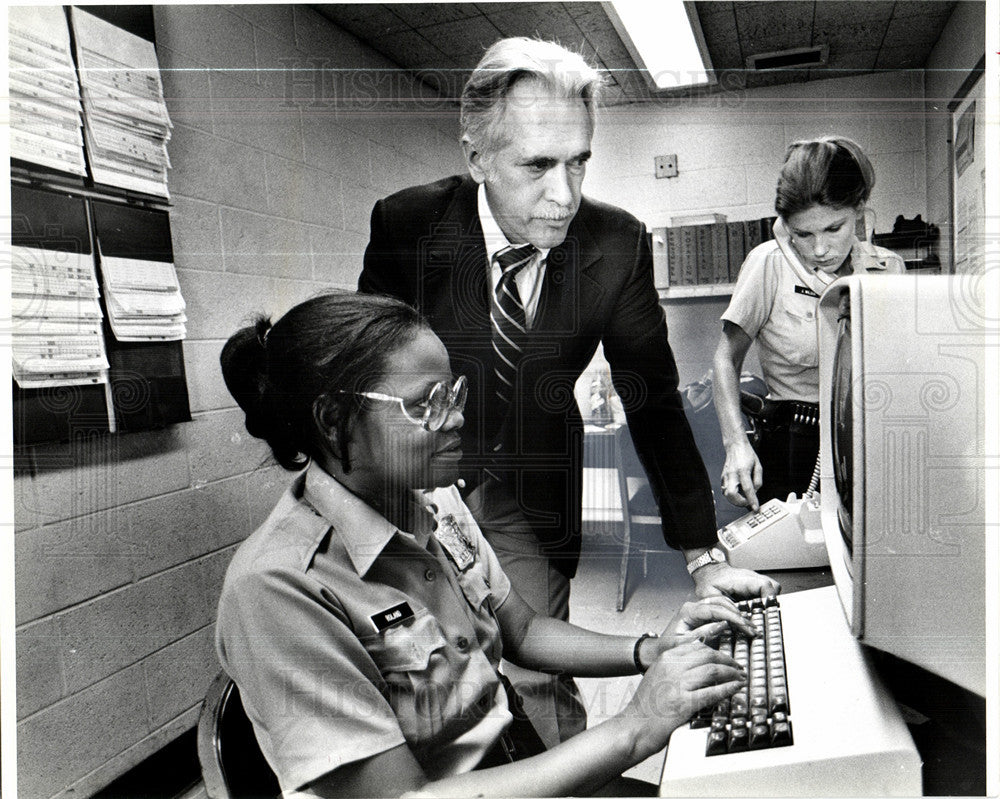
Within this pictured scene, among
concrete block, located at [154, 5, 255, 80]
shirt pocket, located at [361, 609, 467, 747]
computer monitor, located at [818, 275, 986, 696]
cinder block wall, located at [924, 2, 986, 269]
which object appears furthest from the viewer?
concrete block, located at [154, 5, 255, 80]

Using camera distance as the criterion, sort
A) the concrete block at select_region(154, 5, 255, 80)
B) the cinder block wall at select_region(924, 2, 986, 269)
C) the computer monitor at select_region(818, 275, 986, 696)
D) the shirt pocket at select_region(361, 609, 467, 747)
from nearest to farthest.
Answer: the computer monitor at select_region(818, 275, 986, 696), the shirt pocket at select_region(361, 609, 467, 747), the cinder block wall at select_region(924, 2, 986, 269), the concrete block at select_region(154, 5, 255, 80)

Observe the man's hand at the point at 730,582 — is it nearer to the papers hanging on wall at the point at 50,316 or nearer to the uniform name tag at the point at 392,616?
the uniform name tag at the point at 392,616

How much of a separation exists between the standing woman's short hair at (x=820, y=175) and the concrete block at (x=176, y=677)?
A: 1.37 m

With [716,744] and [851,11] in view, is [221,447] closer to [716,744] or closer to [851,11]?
[716,744]

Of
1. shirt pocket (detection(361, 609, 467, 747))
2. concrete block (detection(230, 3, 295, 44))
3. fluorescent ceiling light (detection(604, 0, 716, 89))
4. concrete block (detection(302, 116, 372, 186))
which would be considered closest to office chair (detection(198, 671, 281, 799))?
shirt pocket (detection(361, 609, 467, 747))

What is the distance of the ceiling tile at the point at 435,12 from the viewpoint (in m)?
1.25

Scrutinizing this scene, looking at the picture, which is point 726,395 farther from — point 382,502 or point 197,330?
point 197,330

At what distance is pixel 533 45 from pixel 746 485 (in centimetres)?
87

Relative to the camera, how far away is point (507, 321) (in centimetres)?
126

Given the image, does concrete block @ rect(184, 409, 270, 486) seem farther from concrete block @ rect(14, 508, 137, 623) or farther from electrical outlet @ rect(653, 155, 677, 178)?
electrical outlet @ rect(653, 155, 677, 178)

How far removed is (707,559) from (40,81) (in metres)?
1.48

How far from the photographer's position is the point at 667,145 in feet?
4.08

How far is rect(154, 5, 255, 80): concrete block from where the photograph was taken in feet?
4.22

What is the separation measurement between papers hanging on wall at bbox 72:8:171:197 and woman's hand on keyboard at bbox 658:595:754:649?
121cm
